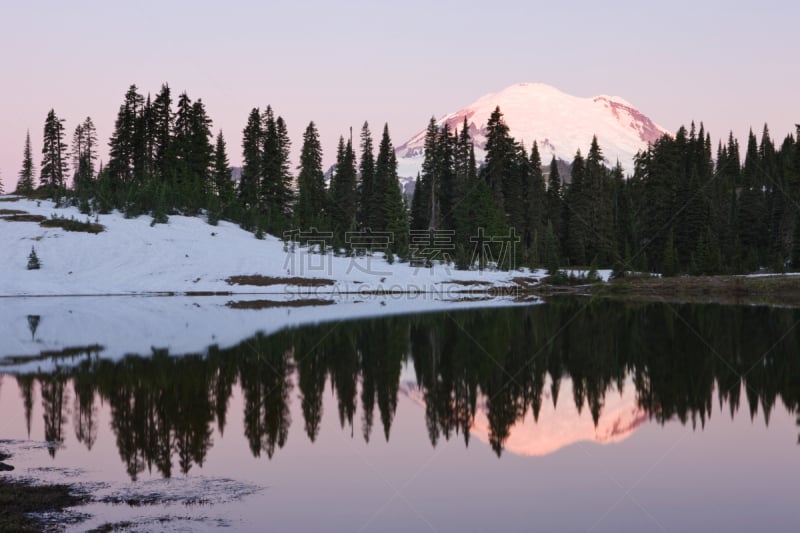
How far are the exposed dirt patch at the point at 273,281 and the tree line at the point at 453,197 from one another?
15.5m

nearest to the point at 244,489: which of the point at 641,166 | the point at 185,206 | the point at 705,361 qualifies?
the point at 705,361

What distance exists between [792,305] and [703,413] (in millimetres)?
45152

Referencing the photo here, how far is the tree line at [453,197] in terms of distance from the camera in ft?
273

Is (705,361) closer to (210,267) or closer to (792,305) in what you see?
(792,305)

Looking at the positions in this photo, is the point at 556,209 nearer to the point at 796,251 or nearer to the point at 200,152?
the point at 796,251

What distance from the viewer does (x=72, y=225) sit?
2589 inches

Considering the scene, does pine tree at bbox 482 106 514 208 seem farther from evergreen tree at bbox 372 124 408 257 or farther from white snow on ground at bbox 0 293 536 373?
white snow on ground at bbox 0 293 536 373

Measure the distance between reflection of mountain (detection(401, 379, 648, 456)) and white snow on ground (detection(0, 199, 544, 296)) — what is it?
138 feet

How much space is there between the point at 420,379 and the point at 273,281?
126 ft

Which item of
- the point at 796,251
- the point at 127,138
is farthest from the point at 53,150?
the point at 796,251

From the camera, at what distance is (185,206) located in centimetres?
7888

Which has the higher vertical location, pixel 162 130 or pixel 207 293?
pixel 162 130

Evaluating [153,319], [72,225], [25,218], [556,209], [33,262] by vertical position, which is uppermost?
[556,209]

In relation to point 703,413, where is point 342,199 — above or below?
above
